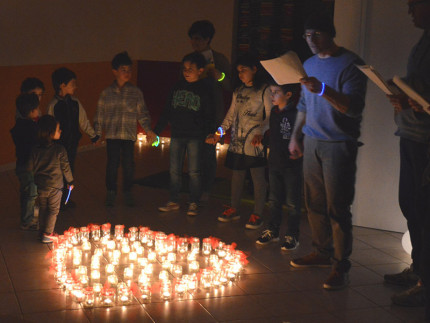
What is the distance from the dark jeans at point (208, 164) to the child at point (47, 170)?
2.05 m

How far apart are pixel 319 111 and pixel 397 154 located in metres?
1.96

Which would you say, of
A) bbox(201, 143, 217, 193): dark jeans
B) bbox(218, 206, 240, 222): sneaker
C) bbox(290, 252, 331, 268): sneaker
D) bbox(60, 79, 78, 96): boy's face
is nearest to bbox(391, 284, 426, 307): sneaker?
bbox(290, 252, 331, 268): sneaker

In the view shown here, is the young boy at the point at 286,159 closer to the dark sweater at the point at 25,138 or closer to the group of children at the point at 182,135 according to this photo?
the group of children at the point at 182,135

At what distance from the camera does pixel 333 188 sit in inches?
201

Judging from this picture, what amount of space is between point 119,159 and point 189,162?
2.57 feet

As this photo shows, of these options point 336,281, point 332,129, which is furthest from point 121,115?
point 336,281

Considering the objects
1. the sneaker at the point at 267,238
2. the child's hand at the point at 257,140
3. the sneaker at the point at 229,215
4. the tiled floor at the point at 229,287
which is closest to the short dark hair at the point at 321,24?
the child's hand at the point at 257,140

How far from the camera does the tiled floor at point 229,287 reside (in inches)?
181

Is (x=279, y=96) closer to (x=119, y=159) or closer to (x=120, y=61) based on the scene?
(x=120, y=61)

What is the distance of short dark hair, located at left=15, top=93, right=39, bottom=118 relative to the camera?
6.38m

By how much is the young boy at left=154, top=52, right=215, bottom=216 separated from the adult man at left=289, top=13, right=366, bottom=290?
1853mm

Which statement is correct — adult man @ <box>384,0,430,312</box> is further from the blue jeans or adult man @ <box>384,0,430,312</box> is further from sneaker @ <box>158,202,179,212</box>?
sneaker @ <box>158,202,179,212</box>

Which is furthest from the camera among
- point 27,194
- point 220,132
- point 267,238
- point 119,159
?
point 119,159

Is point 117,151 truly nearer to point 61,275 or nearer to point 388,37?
point 61,275
